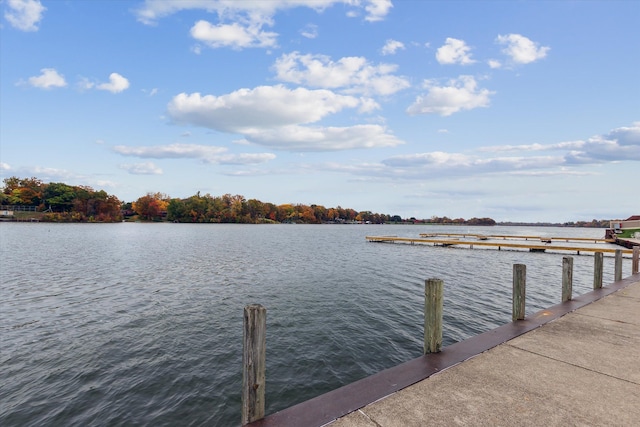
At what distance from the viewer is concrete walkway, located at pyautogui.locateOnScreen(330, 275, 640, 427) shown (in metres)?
4.11

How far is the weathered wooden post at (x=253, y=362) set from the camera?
4199 millimetres

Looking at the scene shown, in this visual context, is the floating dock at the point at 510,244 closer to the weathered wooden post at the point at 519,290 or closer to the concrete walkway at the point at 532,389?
the weathered wooden post at the point at 519,290

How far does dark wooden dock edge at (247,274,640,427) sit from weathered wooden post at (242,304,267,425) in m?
0.21

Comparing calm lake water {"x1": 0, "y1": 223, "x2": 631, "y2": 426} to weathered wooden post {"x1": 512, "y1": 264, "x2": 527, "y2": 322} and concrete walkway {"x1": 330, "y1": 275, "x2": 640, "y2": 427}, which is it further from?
concrete walkway {"x1": 330, "y1": 275, "x2": 640, "y2": 427}

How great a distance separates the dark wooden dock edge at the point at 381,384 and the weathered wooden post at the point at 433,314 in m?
0.20

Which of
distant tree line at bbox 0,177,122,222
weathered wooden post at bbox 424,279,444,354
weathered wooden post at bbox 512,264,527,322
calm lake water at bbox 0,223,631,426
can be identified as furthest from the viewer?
distant tree line at bbox 0,177,122,222

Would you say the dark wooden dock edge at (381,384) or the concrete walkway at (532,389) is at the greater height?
the concrete walkway at (532,389)

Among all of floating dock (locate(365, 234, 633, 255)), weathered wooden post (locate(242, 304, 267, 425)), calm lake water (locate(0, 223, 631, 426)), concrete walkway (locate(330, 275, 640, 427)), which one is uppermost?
weathered wooden post (locate(242, 304, 267, 425))

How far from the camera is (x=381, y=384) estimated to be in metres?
5.02

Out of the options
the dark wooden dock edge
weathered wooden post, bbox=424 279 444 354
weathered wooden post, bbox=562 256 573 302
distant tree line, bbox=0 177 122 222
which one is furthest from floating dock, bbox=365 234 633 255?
distant tree line, bbox=0 177 122 222

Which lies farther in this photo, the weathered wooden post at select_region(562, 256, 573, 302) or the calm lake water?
the weathered wooden post at select_region(562, 256, 573, 302)

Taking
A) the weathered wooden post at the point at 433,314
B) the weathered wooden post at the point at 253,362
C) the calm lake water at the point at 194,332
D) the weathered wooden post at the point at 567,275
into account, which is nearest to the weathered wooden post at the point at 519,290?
the weathered wooden post at the point at 567,275

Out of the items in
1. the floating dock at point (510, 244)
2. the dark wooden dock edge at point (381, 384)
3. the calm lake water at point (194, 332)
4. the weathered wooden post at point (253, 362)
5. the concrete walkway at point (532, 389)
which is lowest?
the calm lake water at point (194, 332)

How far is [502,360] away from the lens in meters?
5.86
